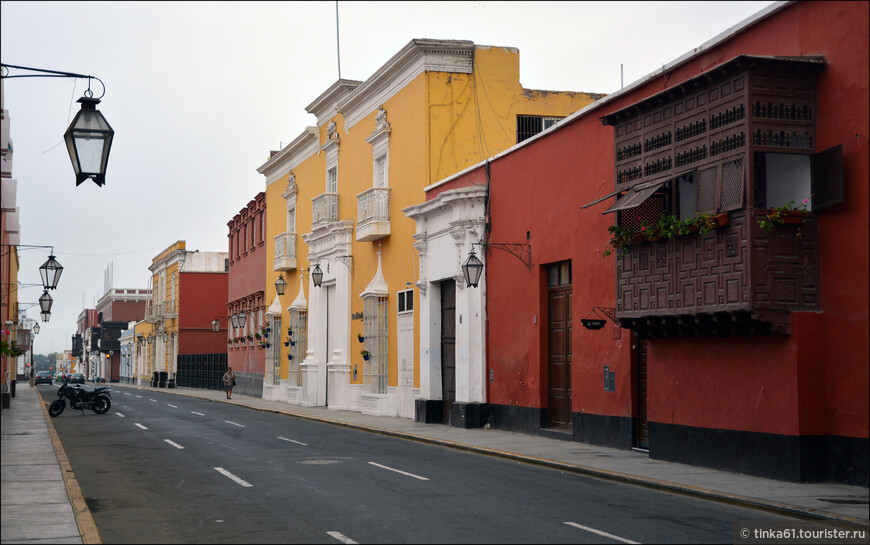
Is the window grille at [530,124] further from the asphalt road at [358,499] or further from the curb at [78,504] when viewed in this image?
the curb at [78,504]

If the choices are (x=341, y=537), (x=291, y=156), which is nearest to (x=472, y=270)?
(x=341, y=537)

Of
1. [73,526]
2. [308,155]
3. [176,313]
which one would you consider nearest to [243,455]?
[73,526]

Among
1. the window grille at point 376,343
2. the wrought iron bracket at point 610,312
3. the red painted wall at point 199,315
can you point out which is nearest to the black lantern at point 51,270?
the window grille at point 376,343

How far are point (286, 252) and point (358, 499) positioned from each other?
30061 mm

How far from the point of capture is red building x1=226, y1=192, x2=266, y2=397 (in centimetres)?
4797

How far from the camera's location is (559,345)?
69.3 ft

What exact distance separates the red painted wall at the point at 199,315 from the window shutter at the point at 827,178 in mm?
58385

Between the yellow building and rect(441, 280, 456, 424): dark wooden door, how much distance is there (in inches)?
58.5

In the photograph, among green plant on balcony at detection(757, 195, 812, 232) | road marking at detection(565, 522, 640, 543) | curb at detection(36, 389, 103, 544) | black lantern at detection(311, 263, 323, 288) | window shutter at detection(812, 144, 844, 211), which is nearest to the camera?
road marking at detection(565, 522, 640, 543)

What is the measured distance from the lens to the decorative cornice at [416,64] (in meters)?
27.0

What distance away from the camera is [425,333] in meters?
26.9

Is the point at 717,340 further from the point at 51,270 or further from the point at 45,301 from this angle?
the point at 45,301

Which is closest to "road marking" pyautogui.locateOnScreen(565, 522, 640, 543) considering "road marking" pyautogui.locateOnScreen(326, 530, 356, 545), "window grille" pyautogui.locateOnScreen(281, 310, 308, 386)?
"road marking" pyautogui.locateOnScreen(326, 530, 356, 545)

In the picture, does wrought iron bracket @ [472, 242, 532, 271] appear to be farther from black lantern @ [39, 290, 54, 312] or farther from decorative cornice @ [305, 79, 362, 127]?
black lantern @ [39, 290, 54, 312]
